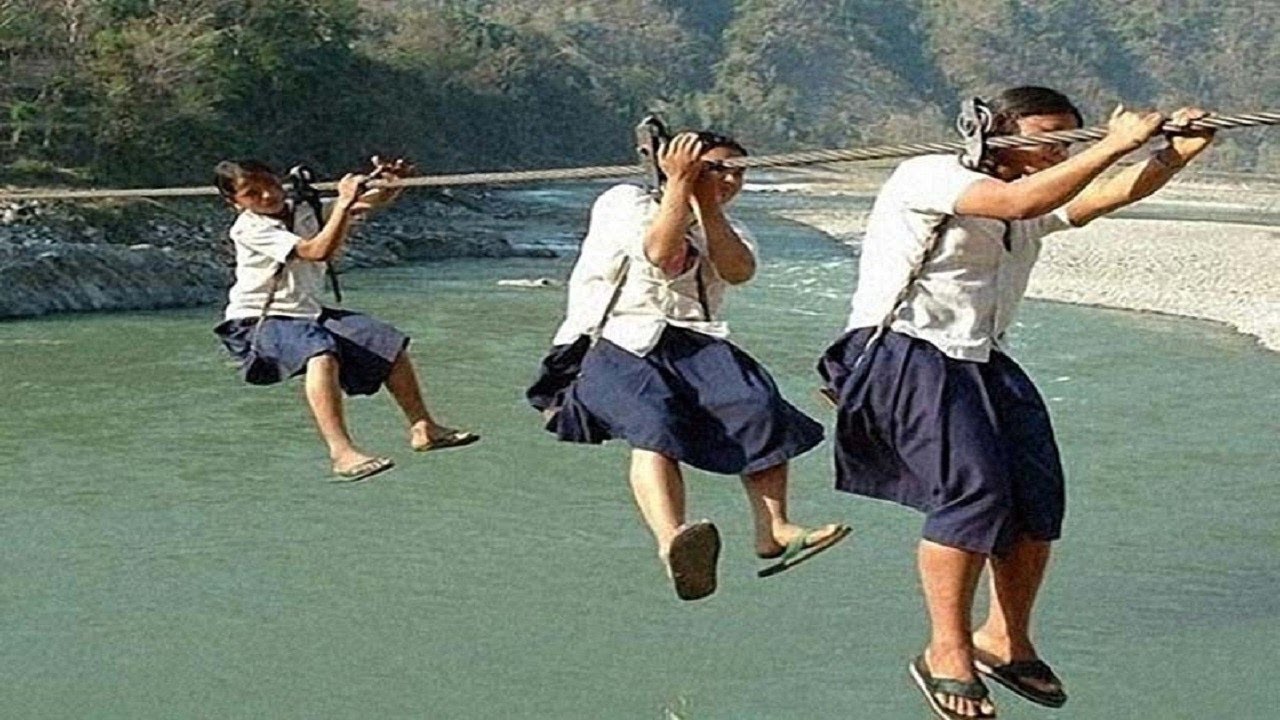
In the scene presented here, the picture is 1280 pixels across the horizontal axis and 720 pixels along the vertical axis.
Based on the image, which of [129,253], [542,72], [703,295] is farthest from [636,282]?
[542,72]

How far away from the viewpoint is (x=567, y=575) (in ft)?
39.7

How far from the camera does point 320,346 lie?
20.2 feet

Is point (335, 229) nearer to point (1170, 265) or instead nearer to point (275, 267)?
point (275, 267)

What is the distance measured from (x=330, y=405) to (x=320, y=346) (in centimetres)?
20

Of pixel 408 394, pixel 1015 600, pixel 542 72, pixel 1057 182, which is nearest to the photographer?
pixel 1057 182

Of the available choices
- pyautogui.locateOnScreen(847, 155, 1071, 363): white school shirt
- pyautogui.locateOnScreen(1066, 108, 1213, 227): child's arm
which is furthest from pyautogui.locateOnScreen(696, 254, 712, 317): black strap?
pyautogui.locateOnScreen(1066, 108, 1213, 227): child's arm

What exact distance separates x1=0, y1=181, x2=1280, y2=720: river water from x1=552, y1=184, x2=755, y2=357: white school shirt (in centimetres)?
517

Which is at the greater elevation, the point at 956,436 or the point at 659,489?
the point at 956,436

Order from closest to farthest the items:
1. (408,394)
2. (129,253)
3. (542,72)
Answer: (408,394)
(129,253)
(542,72)

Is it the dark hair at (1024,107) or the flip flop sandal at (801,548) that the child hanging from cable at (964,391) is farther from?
the flip flop sandal at (801,548)

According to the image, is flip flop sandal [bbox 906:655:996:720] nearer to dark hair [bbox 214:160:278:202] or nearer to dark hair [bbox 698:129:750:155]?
dark hair [bbox 698:129:750:155]

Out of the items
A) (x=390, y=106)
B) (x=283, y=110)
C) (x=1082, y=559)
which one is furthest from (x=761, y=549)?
(x=390, y=106)

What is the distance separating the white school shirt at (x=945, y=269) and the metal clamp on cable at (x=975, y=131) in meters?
0.08

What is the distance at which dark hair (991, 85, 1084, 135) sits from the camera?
12.8 feet
